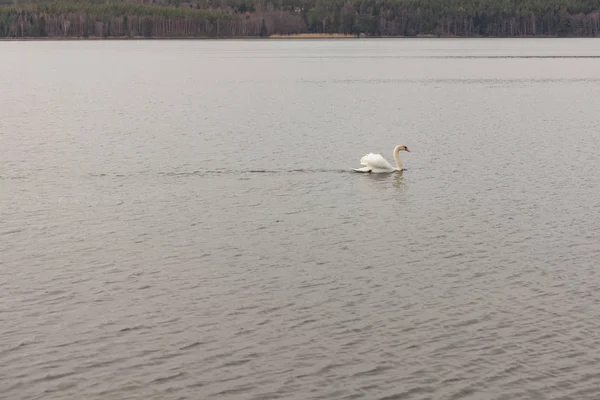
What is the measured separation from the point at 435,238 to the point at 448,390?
10169 millimetres

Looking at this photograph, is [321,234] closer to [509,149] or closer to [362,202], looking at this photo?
[362,202]

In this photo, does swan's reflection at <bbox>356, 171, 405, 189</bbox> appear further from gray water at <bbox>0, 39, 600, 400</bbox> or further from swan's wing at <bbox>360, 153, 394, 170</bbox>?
swan's wing at <bbox>360, 153, 394, 170</bbox>

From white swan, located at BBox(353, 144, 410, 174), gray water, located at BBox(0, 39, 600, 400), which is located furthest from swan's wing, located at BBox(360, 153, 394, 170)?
gray water, located at BBox(0, 39, 600, 400)

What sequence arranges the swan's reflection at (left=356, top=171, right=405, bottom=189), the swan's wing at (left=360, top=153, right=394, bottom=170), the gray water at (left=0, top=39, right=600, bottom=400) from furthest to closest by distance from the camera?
the swan's wing at (left=360, top=153, right=394, bottom=170) < the swan's reflection at (left=356, top=171, right=405, bottom=189) < the gray water at (left=0, top=39, right=600, bottom=400)

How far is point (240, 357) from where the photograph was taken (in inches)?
642

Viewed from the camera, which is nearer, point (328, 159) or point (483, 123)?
point (328, 159)

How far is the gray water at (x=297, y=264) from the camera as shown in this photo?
15.7m

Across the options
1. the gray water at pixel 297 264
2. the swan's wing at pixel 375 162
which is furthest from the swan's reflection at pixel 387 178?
the swan's wing at pixel 375 162

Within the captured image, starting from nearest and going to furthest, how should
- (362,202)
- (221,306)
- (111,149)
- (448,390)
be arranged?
1. (448,390)
2. (221,306)
3. (362,202)
4. (111,149)

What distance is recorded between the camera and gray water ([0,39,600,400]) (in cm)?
1567

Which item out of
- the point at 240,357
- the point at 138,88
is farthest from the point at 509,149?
the point at 138,88

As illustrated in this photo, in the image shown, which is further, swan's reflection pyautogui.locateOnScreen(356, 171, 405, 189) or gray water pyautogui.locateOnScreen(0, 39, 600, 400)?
swan's reflection pyautogui.locateOnScreen(356, 171, 405, 189)

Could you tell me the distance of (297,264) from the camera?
72.9 ft

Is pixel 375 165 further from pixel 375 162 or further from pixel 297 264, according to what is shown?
pixel 297 264
